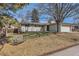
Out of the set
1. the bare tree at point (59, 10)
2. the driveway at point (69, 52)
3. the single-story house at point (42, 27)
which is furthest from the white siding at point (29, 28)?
the driveway at point (69, 52)

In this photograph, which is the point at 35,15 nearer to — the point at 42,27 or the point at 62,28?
the point at 42,27

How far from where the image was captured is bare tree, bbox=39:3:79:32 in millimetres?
3008

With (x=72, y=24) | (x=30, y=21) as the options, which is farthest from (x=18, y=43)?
(x=72, y=24)

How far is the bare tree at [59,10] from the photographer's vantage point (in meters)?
3.01

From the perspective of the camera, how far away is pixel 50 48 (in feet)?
9.80

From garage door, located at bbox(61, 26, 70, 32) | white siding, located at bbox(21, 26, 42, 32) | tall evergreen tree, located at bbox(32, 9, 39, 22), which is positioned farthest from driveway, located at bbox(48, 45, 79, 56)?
tall evergreen tree, located at bbox(32, 9, 39, 22)

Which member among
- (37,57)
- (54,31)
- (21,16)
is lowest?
(37,57)

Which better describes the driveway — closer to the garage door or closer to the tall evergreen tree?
the garage door

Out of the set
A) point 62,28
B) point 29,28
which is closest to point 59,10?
point 62,28

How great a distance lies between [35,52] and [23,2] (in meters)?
0.61

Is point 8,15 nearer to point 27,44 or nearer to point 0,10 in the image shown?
point 0,10

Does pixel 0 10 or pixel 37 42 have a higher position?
pixel 0 10

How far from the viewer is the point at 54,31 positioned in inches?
121

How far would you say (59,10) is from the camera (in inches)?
120
